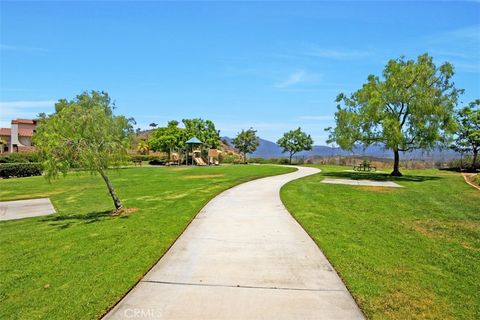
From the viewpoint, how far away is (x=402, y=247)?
Result: 6.93m

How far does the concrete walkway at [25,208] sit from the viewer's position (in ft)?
38.5

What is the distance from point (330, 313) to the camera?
420cm

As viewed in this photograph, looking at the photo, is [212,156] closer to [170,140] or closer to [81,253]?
[170,140]

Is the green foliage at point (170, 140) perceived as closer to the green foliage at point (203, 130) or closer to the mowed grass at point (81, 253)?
the green foliage at point (203, 130)

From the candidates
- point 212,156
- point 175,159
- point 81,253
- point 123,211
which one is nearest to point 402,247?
point 81,253

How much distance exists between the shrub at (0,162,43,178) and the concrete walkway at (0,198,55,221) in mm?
14363

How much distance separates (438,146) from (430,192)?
9.23 metres

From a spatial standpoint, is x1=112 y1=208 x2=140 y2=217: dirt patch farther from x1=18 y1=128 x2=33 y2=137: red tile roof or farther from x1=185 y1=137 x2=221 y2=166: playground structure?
x1=18 y1=128 x2=33 y2=137: red tile roof

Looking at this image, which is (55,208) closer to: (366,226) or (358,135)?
(366,226)

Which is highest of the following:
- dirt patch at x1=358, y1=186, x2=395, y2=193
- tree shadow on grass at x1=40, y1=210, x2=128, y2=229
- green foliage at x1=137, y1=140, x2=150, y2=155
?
green foliage at x1=137, y1=140, x2=150, y2=155

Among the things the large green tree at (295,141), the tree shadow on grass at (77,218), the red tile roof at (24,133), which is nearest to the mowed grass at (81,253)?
the tree shadow on grass at (77,218)

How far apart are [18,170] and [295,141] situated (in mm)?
34121

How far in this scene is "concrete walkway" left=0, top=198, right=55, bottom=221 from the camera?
38.5 feet

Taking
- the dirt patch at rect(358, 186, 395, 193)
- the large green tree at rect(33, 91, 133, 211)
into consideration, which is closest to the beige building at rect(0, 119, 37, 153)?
the large green tree at rect(33, 91, 133, 211)
